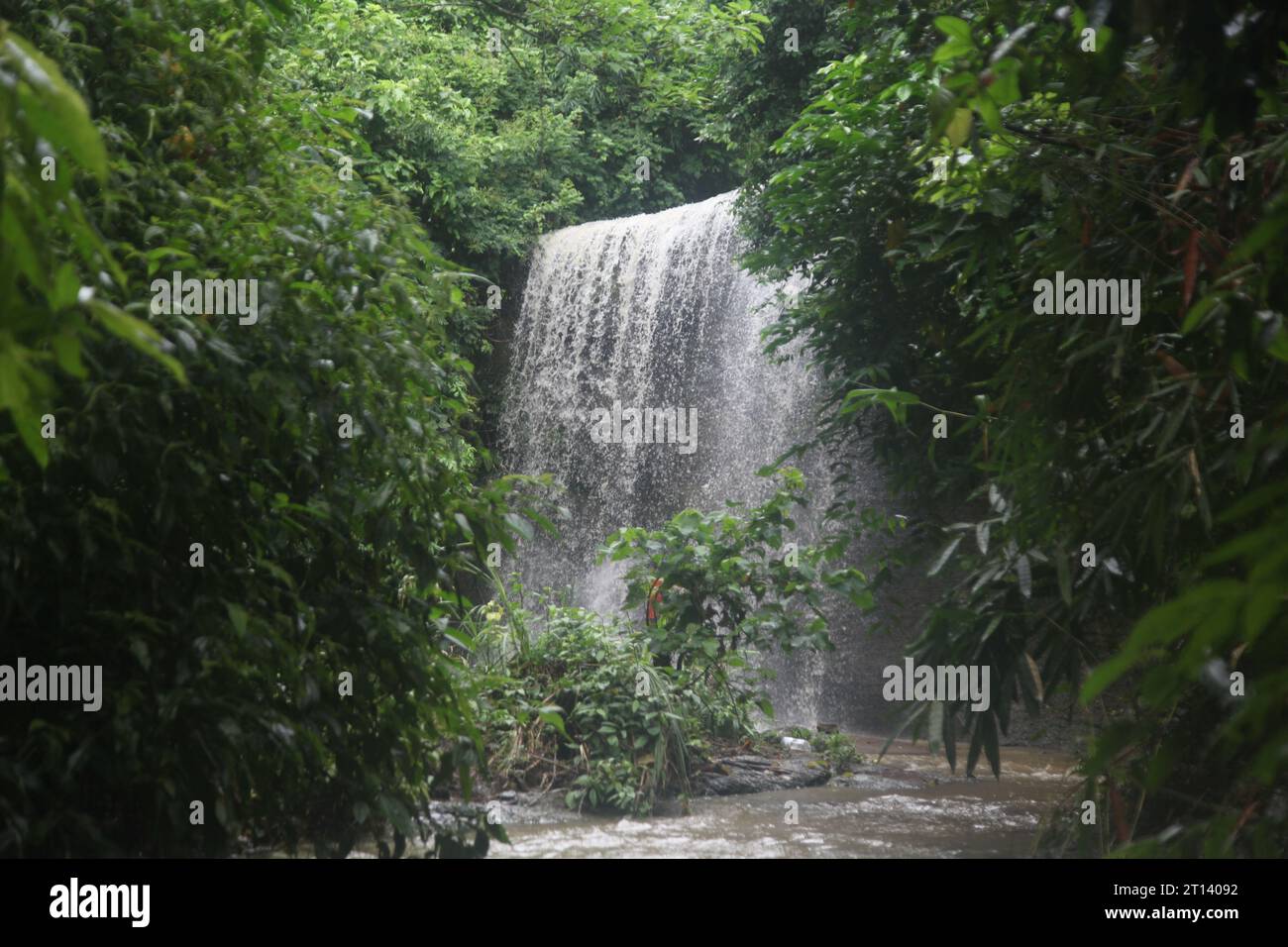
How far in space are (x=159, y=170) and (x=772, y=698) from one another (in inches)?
350

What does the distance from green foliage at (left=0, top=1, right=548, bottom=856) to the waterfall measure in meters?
8.05

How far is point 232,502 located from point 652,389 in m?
10.8

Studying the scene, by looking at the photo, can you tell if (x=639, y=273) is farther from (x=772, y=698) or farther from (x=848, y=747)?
(x=848, y=747)

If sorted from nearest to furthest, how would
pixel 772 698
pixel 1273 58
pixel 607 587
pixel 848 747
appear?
1. pixel 1273 58
2. pixel 848 747
3. pixel 772 698
4. pixel 607 587

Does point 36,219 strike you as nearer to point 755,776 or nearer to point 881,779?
point 755,776

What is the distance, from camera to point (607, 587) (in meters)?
13.3

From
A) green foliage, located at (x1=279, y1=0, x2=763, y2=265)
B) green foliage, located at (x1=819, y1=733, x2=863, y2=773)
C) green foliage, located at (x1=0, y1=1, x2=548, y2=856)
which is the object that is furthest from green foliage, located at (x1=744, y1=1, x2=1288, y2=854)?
green foliage, located at (x1=279, y1=0, x2=763, y2=265)

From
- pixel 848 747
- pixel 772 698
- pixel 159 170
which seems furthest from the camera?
pixel 772 698

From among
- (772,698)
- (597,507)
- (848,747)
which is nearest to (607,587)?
(597,507)

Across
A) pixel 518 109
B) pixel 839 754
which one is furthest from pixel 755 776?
pixel 518 109

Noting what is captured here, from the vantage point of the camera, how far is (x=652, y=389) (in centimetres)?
1396

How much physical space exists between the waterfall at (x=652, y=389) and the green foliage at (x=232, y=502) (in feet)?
26.4

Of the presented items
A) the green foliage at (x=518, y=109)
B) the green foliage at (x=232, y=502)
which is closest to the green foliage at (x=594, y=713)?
the green foliage at (x=232, y=502)

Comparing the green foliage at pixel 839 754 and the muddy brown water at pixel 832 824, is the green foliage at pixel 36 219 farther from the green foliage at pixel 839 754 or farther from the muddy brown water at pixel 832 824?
the green foliage at pixel 839 754
